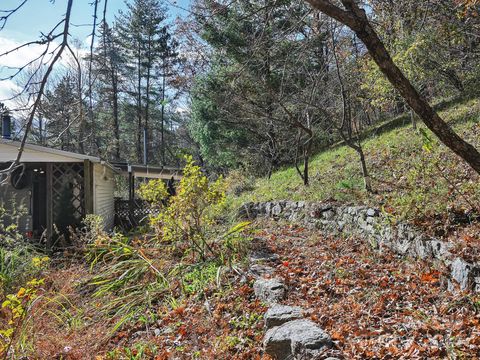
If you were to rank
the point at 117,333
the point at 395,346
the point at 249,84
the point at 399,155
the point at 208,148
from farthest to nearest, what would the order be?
the point at 208,148
the point at 249,84
the point at 399,155
the point at 117,333
the point at 395,346

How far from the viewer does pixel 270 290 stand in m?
4.01

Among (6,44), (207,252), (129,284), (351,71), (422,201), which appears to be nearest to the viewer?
(6,44)

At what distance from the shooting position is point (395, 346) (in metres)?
2.78

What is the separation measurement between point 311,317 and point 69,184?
9.10m

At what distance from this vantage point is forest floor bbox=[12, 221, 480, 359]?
2.88 m

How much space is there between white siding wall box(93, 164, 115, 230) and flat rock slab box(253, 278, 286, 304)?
7865 millimetres

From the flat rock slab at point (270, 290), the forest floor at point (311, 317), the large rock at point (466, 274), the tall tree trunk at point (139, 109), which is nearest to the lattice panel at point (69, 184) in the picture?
the forest floor at point (311, 317)

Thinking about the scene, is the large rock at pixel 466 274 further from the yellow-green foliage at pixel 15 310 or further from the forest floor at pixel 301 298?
the yellow-green foliage at pixel 15 310

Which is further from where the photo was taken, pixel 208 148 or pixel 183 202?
pixel 208 148

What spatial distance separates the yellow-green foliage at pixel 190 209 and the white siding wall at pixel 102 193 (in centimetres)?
581

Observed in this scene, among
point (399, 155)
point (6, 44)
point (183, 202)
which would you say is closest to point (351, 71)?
point (399, 155)

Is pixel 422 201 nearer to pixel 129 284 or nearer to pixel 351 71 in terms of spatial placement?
pixel 129 284

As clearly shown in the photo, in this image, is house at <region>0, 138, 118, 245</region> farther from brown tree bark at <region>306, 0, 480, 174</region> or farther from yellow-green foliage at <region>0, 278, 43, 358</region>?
brown tree bark at <region>306, 0, 480, 174</region>

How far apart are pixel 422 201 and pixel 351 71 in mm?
6430
